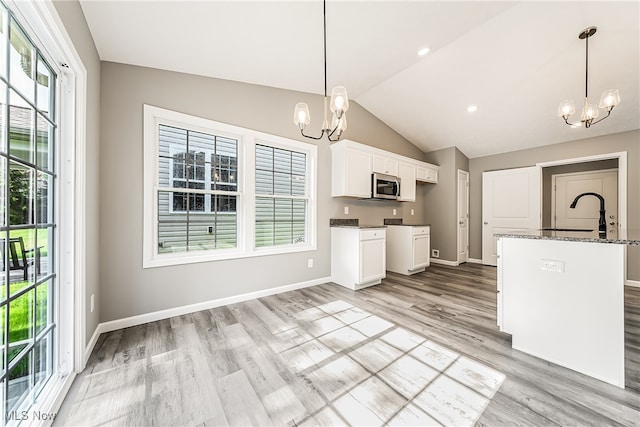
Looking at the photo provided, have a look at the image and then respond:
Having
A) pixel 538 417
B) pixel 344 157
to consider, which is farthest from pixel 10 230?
pixel 344 157

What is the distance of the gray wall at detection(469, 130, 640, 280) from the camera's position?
361 cm

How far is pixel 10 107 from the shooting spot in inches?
40.8

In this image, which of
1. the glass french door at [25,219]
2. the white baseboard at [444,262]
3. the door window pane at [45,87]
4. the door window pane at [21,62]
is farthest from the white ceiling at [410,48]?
the white baseboard at [444,262]

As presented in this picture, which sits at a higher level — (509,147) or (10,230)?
(509,147)

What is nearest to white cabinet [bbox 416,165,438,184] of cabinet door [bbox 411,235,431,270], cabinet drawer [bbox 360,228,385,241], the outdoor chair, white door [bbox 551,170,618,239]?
cabinet door [bbox 411,235,431,270]

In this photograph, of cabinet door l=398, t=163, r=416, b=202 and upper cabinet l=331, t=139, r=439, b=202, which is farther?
cabinet door l=398, t=163, r=416, b=202

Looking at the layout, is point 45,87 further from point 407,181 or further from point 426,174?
point 426,174

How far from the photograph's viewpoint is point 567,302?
165 centimetres

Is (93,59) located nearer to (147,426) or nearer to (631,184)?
(147,426)

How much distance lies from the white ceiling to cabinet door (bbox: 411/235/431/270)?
7.47 ft

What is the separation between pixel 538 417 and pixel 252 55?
3473 mm

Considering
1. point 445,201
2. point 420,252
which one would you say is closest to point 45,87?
point 420,252

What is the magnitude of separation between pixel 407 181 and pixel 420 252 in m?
1.36

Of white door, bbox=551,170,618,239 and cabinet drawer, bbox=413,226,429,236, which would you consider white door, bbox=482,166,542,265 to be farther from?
cabinet drawer, bbox=413,226,429,236
